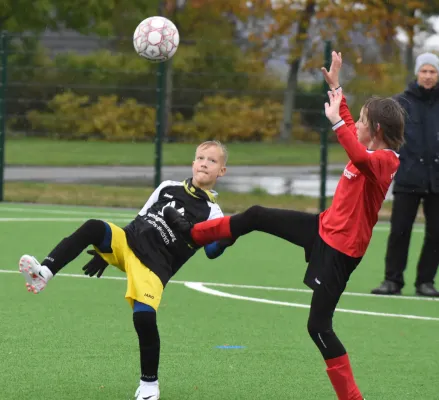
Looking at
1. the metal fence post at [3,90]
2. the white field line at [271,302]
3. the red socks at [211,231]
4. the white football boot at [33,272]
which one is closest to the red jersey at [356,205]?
the red socks at [211,231]

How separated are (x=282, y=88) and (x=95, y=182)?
12.5 ft

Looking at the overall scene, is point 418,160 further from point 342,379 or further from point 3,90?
point 3,90

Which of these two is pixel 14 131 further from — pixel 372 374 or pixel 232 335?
pixel 372 374

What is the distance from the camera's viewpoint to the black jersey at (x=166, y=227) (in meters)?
6.21

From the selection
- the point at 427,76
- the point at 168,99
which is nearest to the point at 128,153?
the point at 168,99

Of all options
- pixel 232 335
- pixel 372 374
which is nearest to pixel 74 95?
pixel 232 335

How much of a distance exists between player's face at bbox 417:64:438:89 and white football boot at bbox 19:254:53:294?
4454 millimetres

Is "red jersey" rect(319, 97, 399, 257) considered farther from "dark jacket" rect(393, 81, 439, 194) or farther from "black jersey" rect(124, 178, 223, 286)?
"dark jacket" rect(393, 81, 439, 194)

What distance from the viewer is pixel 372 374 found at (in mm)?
6812

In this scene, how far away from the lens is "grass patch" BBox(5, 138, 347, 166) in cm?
1902

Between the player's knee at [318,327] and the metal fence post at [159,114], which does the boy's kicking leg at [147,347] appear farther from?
the metal fence post at [159,114]

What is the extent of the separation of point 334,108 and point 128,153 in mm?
14798

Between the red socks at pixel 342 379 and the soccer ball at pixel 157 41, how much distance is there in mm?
5109

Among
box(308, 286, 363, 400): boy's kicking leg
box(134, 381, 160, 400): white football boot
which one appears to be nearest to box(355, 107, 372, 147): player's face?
box(308, 286, 363, 400): boy's kicking leg
